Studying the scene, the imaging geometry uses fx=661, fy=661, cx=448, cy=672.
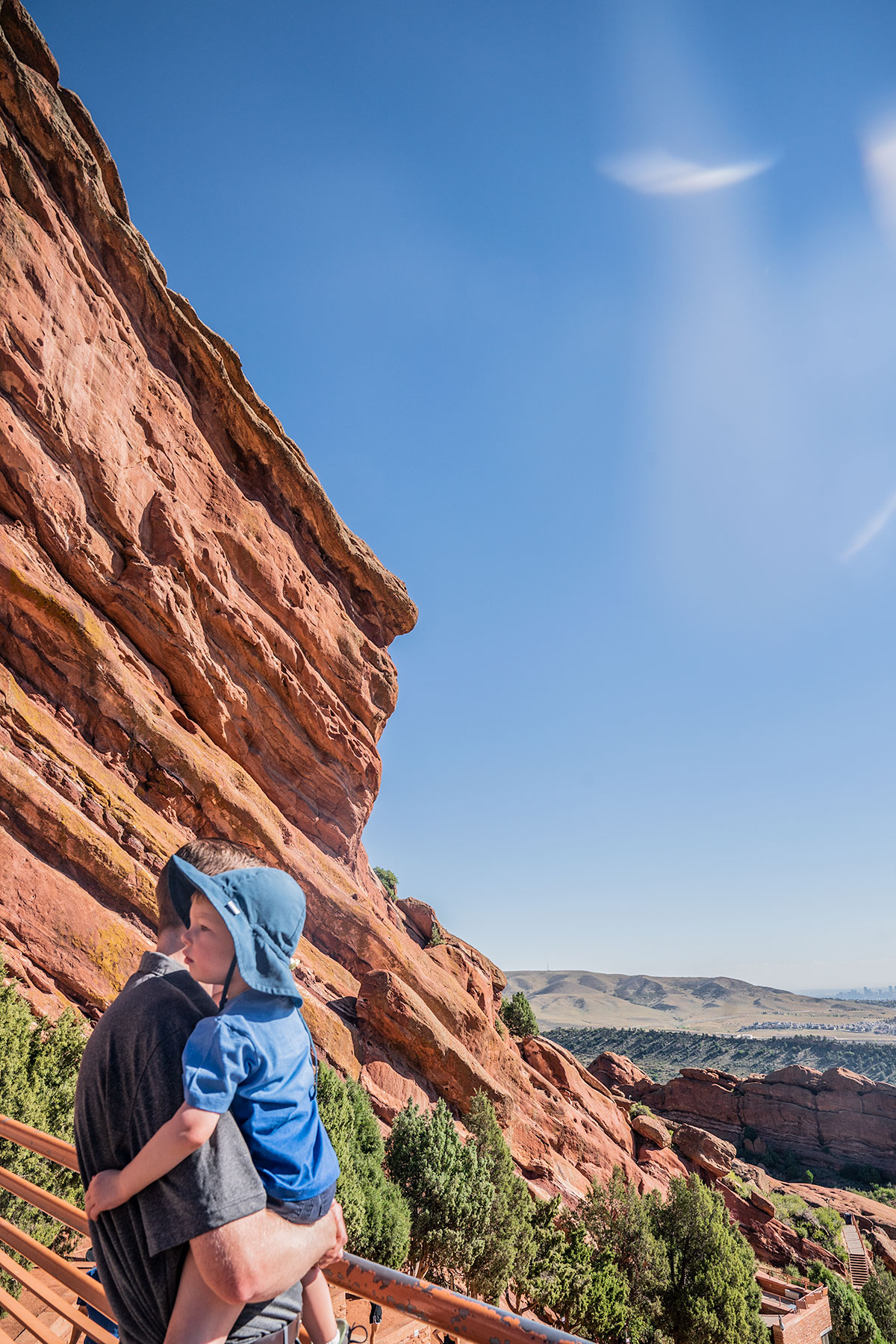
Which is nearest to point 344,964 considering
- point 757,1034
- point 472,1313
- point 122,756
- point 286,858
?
point 286,858

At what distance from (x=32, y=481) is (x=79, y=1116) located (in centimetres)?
1606

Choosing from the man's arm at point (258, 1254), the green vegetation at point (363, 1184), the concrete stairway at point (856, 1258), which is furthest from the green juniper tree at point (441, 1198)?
the concrete stairway at point (856, 1258)

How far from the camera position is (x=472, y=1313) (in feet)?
6.89

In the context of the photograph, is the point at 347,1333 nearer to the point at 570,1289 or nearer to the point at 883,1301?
the point at 570,1289

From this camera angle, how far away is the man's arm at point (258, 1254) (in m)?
1.50

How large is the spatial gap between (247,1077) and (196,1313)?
48 cm

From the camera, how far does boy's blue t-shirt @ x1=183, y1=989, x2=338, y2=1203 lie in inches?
60.2

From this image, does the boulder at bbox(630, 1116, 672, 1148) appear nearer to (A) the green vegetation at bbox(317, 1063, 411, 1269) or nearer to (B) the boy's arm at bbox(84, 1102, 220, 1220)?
(A) the green vegetation at bbox(317, 1063, 411, 1269)

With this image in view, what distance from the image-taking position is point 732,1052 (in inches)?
3866

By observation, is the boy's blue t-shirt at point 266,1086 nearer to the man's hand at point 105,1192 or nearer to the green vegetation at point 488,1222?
the man's hand at point 105,1192

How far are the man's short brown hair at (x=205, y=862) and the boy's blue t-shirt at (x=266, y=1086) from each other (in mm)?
342

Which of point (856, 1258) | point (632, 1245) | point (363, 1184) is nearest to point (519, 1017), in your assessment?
point (632, 1245)

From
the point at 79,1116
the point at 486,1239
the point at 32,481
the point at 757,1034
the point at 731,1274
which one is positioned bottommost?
the point at 757,1034

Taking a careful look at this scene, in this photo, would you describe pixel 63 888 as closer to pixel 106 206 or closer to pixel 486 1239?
pixel 486 1239
